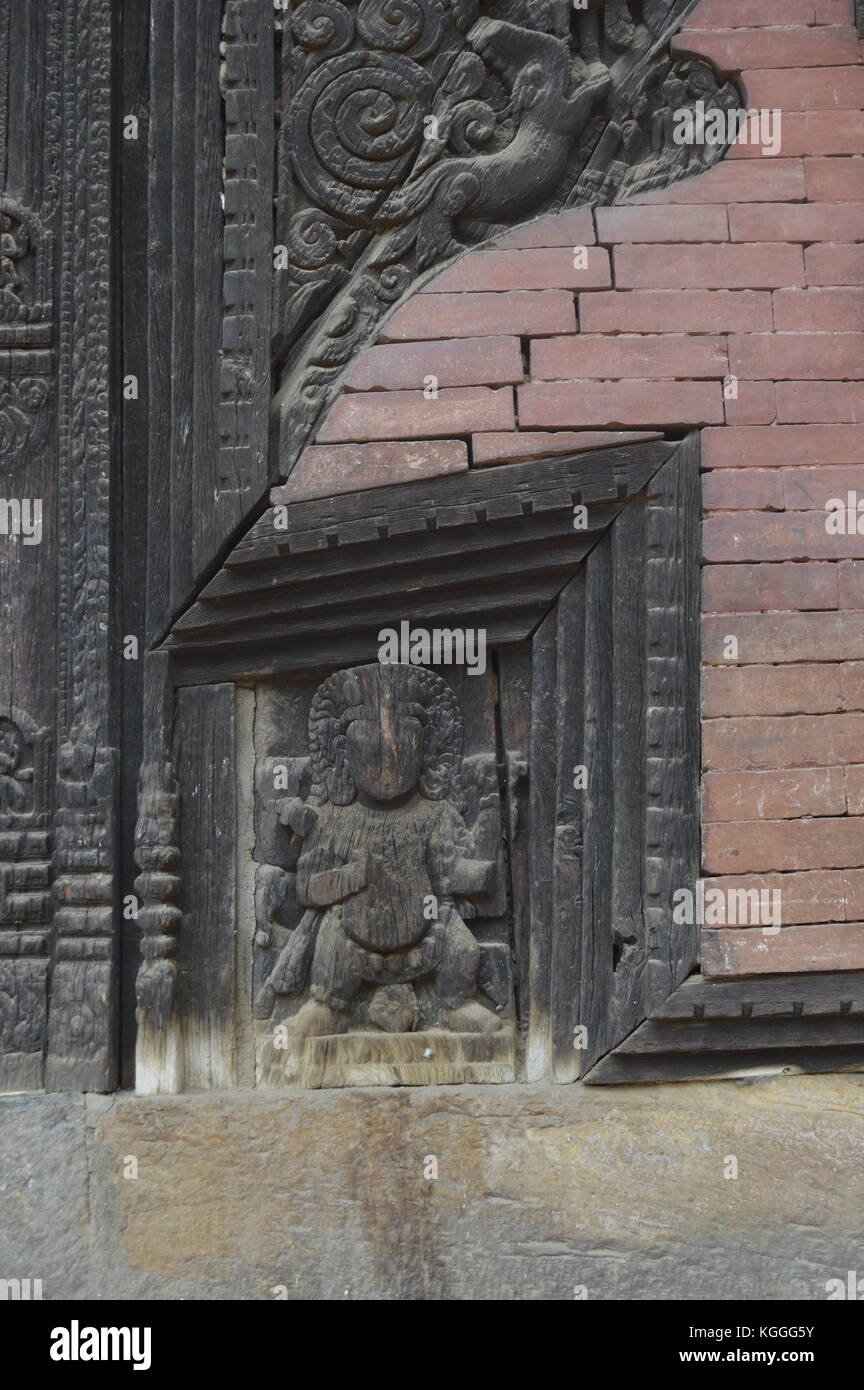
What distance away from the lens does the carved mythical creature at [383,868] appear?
12.8ft

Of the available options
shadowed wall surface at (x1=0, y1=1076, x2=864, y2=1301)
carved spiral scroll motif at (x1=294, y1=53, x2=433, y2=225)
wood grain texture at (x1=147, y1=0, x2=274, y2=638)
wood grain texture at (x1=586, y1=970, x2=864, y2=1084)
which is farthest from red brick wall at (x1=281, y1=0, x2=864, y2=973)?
shadowed wall surface at (x1=0, y1=1076, x2=864, y2=1301)

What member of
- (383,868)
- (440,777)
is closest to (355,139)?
(440,777)

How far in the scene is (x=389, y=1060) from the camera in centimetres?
388

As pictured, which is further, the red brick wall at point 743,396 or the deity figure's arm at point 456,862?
the deity figure's arm at point 456,862

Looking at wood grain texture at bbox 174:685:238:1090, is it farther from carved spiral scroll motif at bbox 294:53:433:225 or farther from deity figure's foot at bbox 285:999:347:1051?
carved spiral scroll motif at bbox 294:53:433:225

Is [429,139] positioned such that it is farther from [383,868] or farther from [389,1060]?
[389,1060]

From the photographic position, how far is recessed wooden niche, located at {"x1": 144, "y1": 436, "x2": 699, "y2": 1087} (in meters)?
3.84

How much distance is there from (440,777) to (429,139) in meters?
1.79

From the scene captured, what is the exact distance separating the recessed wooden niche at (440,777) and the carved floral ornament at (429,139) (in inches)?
24.4

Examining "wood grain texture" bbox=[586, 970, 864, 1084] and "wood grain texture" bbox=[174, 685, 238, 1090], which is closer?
"wood grain texture" bbox=[586, 970, 864, 1084]

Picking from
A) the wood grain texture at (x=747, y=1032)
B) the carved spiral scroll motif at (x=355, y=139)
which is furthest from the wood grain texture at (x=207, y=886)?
the carved spiral scroll motif at (x=355, y=139)

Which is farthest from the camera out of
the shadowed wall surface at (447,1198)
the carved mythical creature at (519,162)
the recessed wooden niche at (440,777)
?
the carved mythical creature at (519,162)

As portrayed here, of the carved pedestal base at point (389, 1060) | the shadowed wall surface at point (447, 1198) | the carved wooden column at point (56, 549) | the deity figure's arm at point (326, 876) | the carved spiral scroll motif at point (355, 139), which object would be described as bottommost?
the shadowed wall surface at point (447, 1198)

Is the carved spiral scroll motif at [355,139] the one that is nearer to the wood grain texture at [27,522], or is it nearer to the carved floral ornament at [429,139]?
the carved floral ornament at [429,139]
